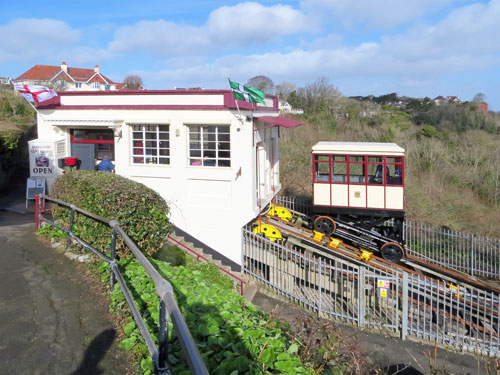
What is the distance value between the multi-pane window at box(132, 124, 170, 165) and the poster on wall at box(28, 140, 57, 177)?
8.87ft

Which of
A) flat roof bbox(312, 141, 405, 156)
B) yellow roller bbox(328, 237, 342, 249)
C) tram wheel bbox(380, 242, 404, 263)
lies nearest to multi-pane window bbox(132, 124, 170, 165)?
flat roof bbox(312, 141, 405, 156)

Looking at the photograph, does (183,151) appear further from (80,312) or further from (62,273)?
(80,312)

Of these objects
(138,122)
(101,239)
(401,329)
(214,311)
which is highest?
(138,122)

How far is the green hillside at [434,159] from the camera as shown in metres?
20.5

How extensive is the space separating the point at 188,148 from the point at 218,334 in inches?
360

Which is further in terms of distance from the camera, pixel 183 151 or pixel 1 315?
pixel 183 151

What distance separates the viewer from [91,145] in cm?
1462

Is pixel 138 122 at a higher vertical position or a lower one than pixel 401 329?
higher

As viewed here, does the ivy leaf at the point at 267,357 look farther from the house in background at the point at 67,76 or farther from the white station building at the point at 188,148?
the house in background at the point at 67,76

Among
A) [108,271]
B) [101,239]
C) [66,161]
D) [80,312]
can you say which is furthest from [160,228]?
[66,161]

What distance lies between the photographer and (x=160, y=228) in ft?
25.1

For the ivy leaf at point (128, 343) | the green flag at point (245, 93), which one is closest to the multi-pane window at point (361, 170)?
the green flag at point (245, 93)

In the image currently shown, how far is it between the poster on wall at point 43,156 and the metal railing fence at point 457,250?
11.8m

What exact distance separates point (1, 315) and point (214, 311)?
233 cm
